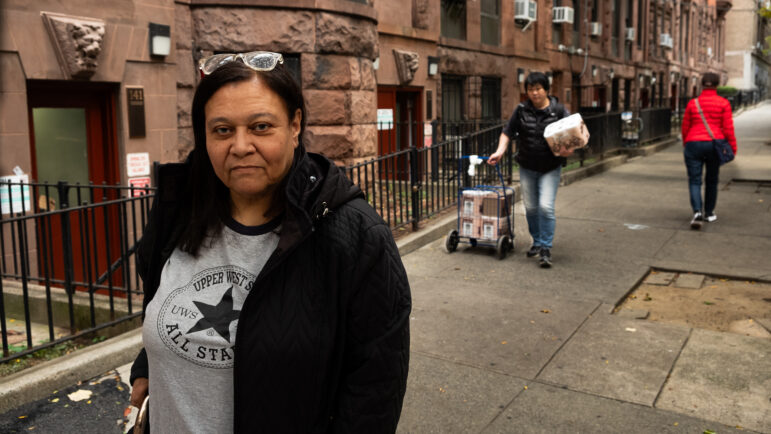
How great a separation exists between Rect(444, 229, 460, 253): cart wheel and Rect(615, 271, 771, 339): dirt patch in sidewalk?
2.14 m

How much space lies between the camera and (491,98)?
17.9 metres

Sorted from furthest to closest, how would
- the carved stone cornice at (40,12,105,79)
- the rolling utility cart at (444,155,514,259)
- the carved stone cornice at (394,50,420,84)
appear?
the carved stone cornice at (394,50,420,84)
the rolling utility cart at (444,155,514,259)
the carved stone cornice at (40,12,105,79)

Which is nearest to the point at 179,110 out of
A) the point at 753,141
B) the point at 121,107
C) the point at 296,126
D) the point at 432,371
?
the point at 121,107

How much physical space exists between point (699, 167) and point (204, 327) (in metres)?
8.53

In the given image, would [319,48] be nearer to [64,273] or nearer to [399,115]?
[399,115]

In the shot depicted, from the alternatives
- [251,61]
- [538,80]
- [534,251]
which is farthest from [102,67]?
[251,61]

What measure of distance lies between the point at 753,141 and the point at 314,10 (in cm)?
1880

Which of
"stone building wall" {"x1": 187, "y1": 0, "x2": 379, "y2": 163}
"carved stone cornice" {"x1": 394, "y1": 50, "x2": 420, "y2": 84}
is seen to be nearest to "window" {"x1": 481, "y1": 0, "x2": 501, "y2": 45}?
"carved stone cornice" {"x1": 394, "y1": 50, "x2": 420, "y2": 84}

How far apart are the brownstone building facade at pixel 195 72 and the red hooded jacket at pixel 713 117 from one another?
15.0ft

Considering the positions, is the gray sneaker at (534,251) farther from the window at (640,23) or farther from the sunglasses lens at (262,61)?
the window at (640,23)

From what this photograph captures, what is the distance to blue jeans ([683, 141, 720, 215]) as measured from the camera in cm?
885

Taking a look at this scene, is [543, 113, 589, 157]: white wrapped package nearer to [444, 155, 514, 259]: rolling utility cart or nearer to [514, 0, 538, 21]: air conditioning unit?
[444, 155, 514, 259]: rolling utility cart

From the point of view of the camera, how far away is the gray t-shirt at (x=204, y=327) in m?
1.83

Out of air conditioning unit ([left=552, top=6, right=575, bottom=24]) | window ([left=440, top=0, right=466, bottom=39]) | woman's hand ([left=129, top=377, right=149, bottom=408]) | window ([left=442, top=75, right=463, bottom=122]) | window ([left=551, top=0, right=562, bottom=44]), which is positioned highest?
air conditioning unit ([left=552, top=6, right=575, bottom=24])
